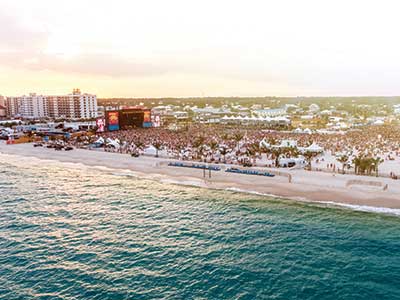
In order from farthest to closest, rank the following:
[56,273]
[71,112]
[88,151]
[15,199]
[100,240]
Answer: [71,112] → [88,151] → [15,199] → [100,240] → [56,273]

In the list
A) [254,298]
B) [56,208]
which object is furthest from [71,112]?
[254,298]

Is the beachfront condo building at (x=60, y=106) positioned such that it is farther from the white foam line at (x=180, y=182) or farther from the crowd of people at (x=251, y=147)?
the white foam line at (x=180, y=182)

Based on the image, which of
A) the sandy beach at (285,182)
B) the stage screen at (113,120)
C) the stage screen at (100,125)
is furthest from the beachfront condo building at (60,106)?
the sandy beach at (285,182)

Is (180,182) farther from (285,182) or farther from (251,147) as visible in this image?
(251,147)

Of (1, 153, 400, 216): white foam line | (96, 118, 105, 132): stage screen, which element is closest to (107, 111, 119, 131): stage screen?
(96, 118, 105, 132): stage screen

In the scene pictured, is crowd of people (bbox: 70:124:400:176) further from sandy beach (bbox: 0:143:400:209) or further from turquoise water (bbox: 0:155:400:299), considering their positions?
turquoise water (bbox: 0:155:400:299)

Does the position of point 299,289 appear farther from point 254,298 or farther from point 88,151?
point 88,151
